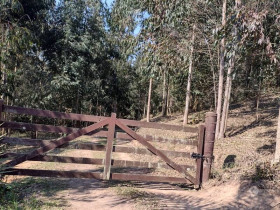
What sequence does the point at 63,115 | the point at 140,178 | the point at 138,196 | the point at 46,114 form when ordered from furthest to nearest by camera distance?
the point at 140,178
the point at 63,115
the point at 46,114
the point at 138,196

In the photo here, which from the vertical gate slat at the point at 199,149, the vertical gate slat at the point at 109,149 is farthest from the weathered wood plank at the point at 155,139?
the vertical gate slat at the point at 109,149

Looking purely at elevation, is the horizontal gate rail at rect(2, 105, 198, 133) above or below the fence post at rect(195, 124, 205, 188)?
above

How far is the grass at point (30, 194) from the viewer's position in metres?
4.84

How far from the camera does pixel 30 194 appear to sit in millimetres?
5520

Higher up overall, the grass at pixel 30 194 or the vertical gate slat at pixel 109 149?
the vertical gate slat at pixel 109 149

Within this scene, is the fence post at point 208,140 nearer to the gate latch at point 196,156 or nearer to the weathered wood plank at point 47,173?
the gate latch at point 196,156

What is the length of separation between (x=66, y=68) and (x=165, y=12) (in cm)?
1006

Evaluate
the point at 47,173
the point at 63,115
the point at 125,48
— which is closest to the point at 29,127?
the point at 63,115

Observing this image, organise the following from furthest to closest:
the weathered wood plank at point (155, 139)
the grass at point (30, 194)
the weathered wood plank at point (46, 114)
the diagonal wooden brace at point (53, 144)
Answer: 1. the weathered wood plank at point (155, 139)
2. the weathered wood plank at point (46, 114)
3. the diagonal wooden brace at point (53, 144)
4. the grass at point (30, 194)

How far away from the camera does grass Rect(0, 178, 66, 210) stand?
484 centimetres

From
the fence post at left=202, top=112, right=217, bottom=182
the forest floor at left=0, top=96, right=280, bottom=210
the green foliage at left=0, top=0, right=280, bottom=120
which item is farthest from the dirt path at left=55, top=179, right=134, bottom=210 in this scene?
the green foliage at left=0, top=0, right=280, bottom=120

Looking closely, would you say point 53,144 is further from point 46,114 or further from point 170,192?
point 170,192

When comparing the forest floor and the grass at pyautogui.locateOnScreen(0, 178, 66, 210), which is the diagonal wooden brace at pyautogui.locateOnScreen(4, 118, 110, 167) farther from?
the forest floor

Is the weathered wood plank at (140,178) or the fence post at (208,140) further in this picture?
the fence post at (208,140)
